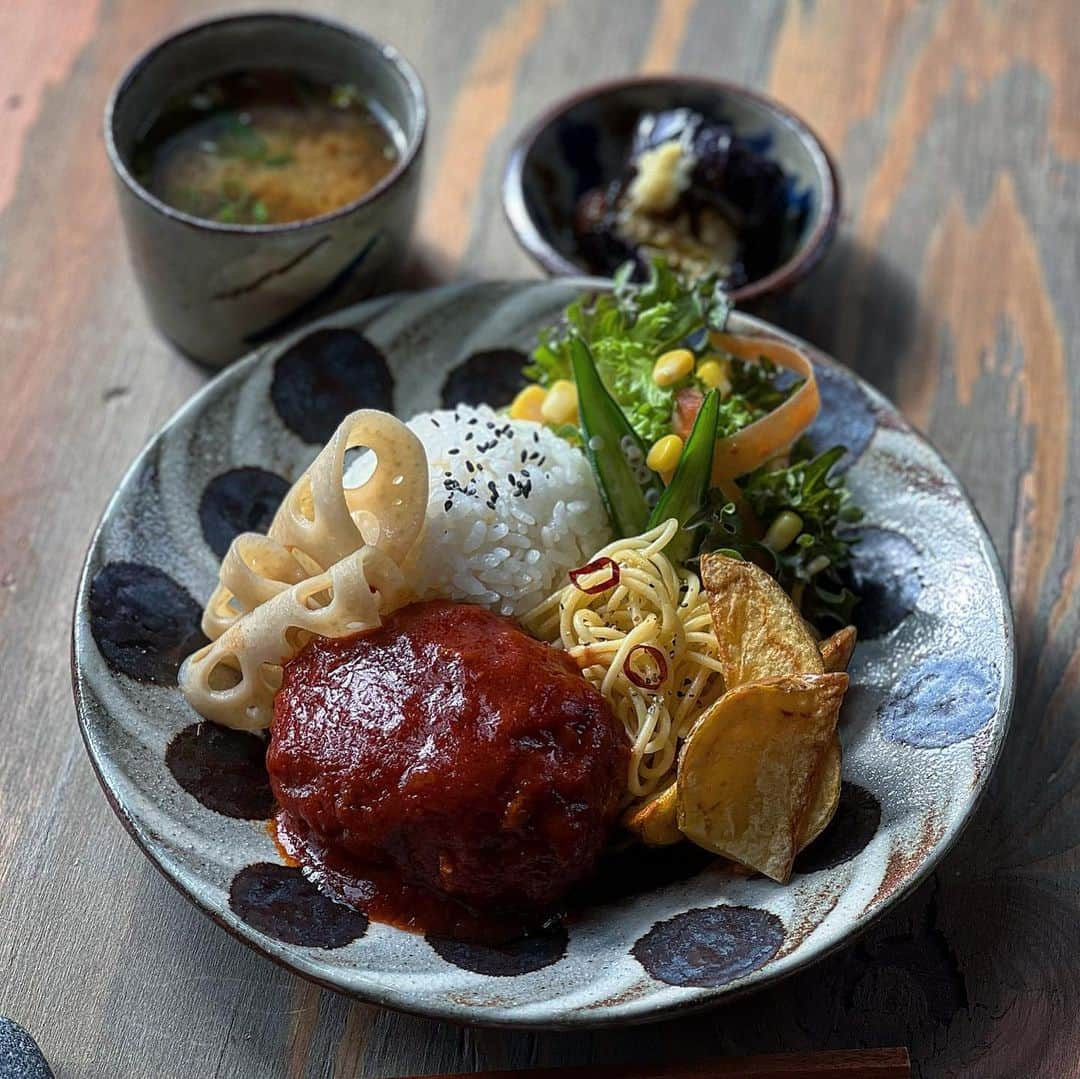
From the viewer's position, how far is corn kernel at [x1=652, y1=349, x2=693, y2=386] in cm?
294

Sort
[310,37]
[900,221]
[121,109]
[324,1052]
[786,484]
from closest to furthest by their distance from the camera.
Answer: [324,1052] < [786,484] < [121,109] < [310,37] < [900,221]

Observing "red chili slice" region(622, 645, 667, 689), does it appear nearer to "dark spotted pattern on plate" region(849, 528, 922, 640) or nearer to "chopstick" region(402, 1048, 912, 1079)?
"dark spotted pattern on plate" region(849, 528, 922, 640)

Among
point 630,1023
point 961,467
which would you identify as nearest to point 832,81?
point 961,467

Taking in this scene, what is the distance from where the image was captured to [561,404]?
3.03 meters

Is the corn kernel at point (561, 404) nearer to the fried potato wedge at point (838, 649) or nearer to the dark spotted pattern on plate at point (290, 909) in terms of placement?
the fried potato wedge at point (838, 649)

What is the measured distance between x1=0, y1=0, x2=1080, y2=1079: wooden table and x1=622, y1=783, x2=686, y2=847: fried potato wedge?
1.15ft

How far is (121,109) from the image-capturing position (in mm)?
3373

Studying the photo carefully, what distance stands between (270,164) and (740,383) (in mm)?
1434

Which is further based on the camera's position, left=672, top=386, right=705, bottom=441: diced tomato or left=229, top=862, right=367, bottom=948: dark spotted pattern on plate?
left=672, top=386, right=705, bottom=441: diced tomato

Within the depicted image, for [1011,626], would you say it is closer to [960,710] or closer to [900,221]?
[960,710]

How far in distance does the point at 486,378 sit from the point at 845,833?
1.43 m

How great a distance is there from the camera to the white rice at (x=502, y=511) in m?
2.74

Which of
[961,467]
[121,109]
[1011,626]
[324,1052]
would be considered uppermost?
[121,109]

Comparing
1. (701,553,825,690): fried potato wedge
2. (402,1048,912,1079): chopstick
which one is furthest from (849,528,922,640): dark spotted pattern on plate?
(402,1048,912,1079): chopstick
